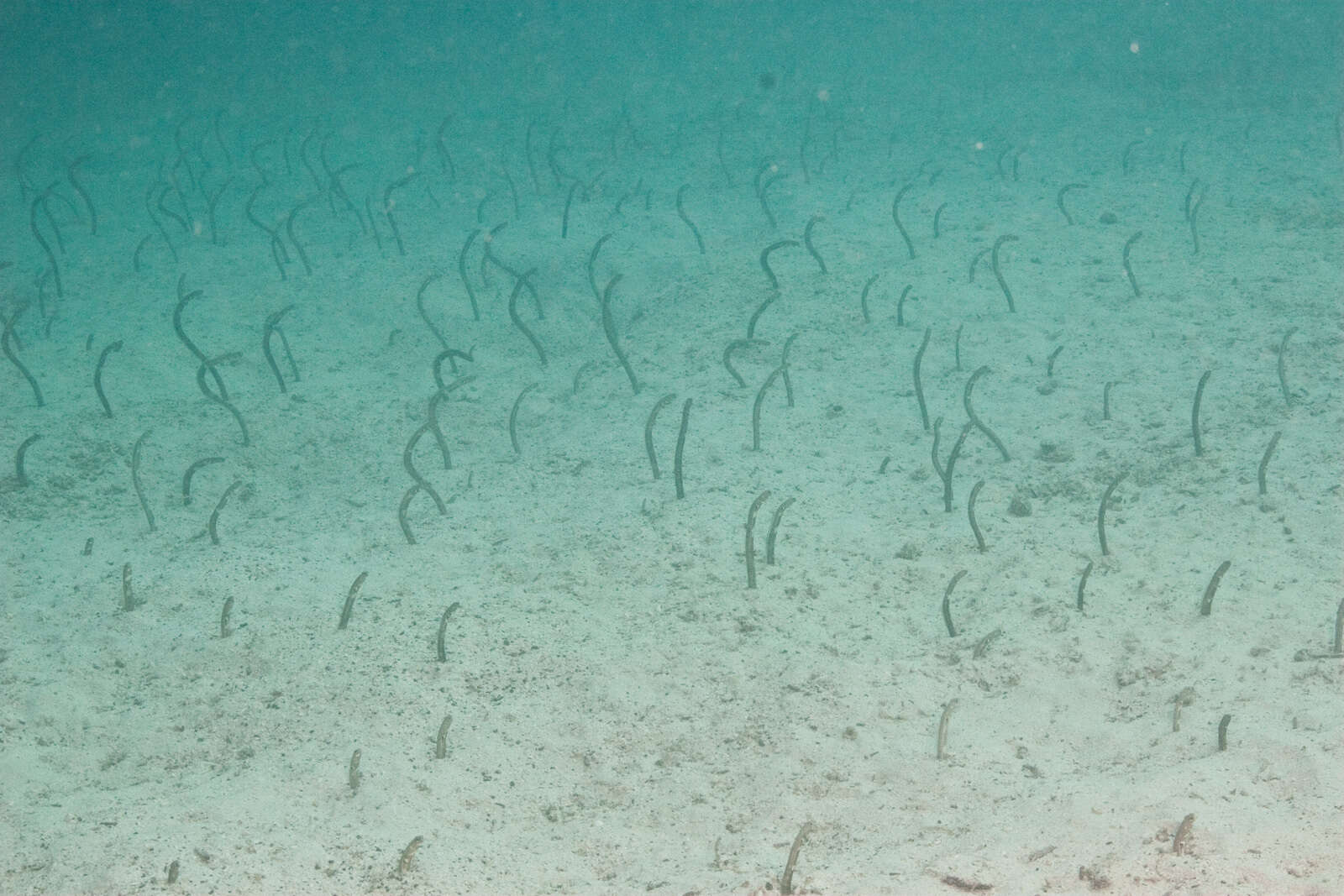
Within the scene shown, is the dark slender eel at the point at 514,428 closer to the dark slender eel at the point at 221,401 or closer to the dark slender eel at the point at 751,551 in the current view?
the dark slender eel at the point at 221,401

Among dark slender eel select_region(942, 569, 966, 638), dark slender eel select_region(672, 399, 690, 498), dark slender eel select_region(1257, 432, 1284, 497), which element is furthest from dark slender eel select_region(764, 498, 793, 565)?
dark slender eel select_region(1257, 432, 1284, 497)

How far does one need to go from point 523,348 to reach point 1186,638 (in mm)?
4994

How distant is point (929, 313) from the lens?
6.94 metres

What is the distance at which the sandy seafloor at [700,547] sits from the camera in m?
2.80

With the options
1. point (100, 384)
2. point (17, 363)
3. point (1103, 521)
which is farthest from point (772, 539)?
point (17, 363)

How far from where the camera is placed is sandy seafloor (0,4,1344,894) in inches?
110

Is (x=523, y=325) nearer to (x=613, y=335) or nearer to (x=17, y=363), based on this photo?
(x=613, y=335)

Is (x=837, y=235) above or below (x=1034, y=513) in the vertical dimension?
above

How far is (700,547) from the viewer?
15.0ft

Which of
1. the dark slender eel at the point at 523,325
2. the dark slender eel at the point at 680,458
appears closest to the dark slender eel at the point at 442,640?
the dark slender eel at the point at 680,458

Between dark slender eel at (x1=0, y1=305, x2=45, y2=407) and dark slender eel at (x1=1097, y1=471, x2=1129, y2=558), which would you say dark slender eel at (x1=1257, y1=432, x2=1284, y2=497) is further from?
dark slender eel at (x1=0, y1=305, x2=45, y2=407)

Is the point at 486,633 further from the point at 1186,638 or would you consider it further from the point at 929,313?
the point at 929,313

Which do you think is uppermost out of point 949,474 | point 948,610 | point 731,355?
point 731,355

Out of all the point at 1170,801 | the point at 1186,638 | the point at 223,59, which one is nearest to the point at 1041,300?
the point at 1186,638
